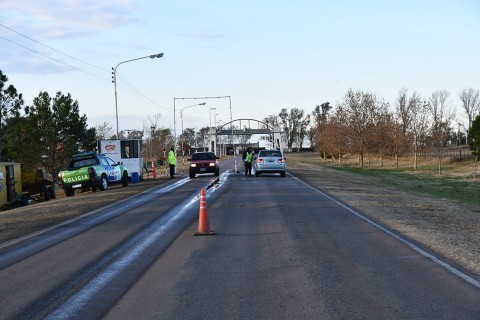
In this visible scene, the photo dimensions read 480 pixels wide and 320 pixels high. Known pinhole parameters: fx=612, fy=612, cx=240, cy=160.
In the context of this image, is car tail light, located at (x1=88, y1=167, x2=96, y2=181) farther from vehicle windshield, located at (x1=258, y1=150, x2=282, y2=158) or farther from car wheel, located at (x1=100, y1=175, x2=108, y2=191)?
vehicle windshield, located at (x1=258, y1=150, x2=282, y2=158)

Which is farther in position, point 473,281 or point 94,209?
point 94,209

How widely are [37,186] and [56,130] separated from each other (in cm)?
2048

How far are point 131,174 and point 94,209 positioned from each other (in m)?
17.3

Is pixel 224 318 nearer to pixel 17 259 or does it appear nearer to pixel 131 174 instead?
pixel 17 259

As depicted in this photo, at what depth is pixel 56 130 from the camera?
173 ft

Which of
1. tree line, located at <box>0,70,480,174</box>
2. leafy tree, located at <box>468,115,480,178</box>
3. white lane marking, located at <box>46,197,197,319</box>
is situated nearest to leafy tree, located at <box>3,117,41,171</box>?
tree line, located at <box>0,70,480,174</box>

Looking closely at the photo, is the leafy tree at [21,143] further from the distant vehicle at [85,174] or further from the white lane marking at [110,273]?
the white lane marking at [110,273]

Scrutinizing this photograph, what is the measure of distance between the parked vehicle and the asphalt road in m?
19.1

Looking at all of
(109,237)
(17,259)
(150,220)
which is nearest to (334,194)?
(150,220)

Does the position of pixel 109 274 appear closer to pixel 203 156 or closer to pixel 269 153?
pixel 269 153

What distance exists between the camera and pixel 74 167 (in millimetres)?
30281

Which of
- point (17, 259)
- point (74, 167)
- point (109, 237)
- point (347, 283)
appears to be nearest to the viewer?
point (347, 283)

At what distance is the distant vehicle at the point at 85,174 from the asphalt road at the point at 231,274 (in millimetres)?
14945

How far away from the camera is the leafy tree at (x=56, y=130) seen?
51500 millimetres
